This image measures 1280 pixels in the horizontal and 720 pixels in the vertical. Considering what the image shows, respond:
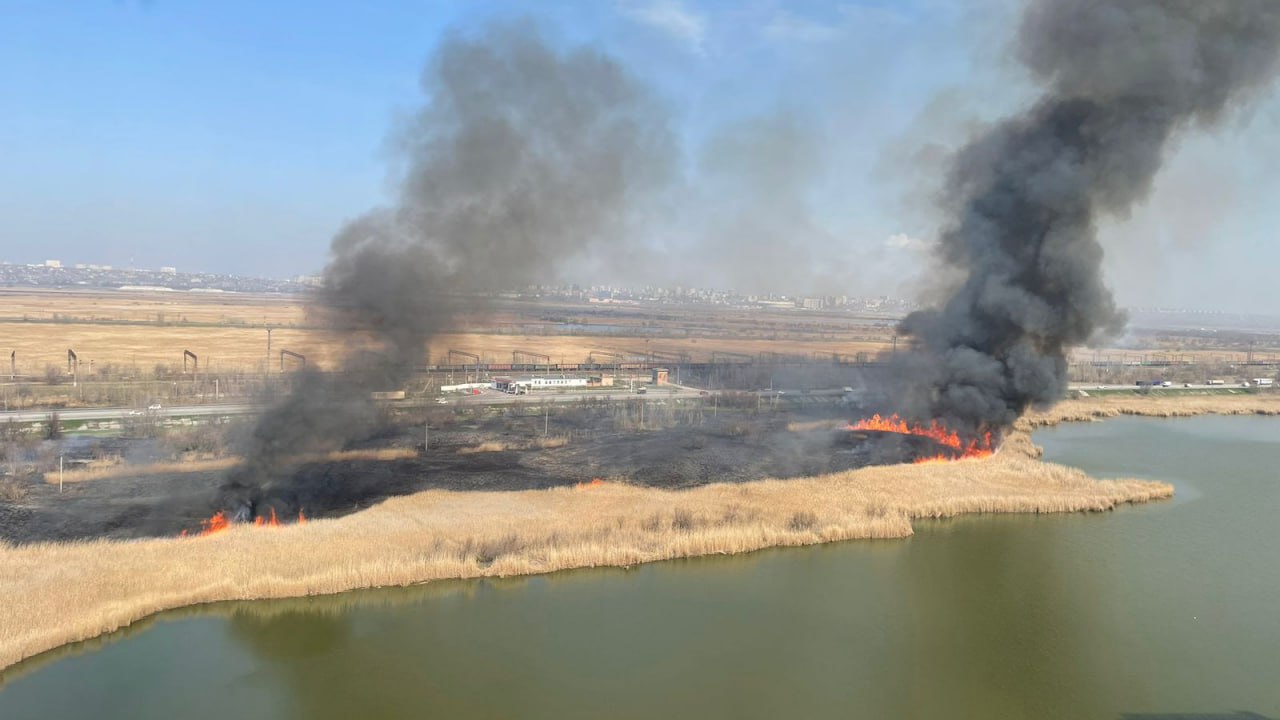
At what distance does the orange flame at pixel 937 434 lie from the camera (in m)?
43.8

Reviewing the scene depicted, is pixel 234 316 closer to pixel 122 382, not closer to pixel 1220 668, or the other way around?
pixel 122 382

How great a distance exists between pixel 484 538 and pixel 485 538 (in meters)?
0.03

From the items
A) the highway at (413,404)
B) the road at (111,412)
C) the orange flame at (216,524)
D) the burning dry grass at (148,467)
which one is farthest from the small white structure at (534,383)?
the orange flame at (216,524)

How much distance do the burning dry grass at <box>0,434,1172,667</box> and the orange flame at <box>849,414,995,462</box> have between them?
4815mm

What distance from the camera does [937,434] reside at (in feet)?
149

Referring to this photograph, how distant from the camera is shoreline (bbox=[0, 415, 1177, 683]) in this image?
21016 millimetres

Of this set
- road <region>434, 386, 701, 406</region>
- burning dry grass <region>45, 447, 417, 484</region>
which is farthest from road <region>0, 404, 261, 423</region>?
road <region>434, 386, 701, 406</region>

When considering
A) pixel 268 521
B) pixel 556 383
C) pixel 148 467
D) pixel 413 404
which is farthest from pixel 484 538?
pixel 556 383

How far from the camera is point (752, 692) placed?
732 inches

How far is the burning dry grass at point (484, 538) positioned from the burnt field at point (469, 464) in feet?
7.28

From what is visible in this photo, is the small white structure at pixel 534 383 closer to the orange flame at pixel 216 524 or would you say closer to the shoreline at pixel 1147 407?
the shoreline at pixel 1147 407

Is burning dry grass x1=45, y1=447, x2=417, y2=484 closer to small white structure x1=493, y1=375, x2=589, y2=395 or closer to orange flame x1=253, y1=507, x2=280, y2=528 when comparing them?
orange flame x1=253, y1=507, x2=280, y2=528

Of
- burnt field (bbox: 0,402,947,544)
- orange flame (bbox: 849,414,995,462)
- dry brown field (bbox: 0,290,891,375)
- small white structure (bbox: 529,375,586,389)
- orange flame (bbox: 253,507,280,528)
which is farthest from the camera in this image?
dry brown field (bbox: 0,290,891,375)

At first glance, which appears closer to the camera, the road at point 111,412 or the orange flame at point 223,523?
the orange flame at point 223,523
